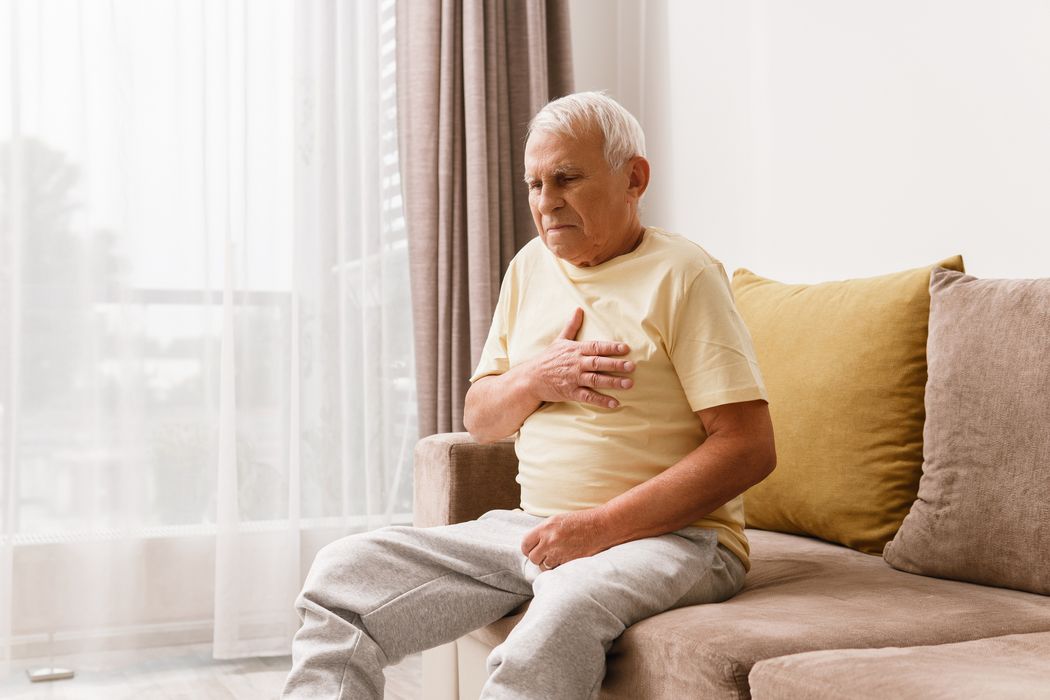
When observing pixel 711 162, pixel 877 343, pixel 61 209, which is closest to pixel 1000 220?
pixel 877 343

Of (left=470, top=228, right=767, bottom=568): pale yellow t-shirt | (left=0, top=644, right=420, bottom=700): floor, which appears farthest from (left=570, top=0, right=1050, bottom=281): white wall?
(left=0, top=644, right=420, bottom=700): floor

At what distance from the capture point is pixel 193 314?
285 centimetres

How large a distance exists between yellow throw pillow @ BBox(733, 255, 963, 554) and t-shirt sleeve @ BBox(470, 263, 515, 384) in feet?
1.71

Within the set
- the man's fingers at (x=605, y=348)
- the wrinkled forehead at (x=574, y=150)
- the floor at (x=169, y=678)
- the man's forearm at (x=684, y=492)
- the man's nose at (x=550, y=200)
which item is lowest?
the floor at (x=169, y=678)

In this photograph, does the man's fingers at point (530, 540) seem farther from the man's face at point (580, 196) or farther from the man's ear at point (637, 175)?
the man's ear at point (637, 175)

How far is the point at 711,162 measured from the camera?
2.86 m

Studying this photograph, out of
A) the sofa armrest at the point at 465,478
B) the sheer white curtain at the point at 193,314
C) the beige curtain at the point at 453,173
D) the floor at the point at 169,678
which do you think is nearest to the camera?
the sofa armrest at the point at 465,478

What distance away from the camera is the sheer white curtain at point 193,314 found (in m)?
2.70

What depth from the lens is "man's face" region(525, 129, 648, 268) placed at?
5.62 feet

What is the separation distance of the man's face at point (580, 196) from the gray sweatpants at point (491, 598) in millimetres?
460

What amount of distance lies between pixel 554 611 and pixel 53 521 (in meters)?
1.86

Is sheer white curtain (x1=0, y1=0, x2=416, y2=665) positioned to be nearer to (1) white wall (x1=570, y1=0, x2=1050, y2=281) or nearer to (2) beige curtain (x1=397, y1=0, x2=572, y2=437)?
(2) beige curtain (x1=397, y1=0, x2=572, y2=437)

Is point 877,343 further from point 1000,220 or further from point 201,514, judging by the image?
point 201,514

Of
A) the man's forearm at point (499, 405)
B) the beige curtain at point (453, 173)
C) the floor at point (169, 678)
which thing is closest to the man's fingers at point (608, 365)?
the man's forearm at point (499, 405)
